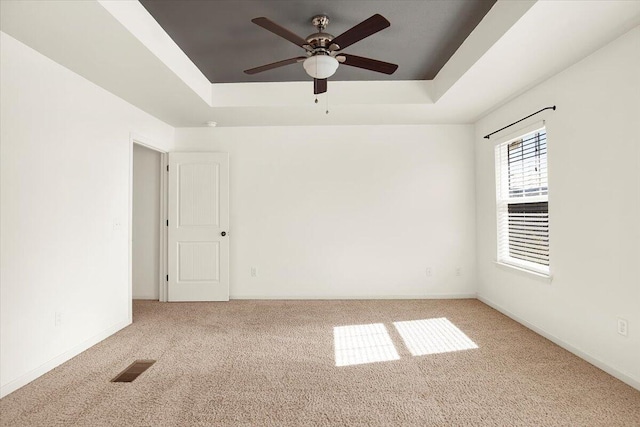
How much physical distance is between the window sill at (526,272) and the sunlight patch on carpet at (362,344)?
1577mm

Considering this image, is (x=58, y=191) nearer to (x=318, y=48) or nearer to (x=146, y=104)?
(x=146, y=104)

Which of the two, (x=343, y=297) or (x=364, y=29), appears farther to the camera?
(x=343, y=297)

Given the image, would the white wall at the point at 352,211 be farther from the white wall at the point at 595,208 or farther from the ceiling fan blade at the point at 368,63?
the ceiling fan blade at the point at 368,63

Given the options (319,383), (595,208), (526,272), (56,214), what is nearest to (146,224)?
(56,214)

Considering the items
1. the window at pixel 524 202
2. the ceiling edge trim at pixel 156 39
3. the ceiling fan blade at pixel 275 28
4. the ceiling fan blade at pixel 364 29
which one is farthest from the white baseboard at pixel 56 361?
the window at pixel 524 202

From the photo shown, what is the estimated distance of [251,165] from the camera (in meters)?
4.98

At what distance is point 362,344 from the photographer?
3.18 metres

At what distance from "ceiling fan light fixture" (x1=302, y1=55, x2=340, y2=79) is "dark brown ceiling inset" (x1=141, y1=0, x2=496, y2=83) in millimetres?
343

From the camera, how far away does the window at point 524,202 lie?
3457 millimetres

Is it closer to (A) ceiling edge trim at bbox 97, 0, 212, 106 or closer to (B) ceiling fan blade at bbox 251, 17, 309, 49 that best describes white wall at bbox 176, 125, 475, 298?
(A) ceiling edge trim at bbox 97, 0, 212, 106

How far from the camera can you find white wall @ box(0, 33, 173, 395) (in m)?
2.42

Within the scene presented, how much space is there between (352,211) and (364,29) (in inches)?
115

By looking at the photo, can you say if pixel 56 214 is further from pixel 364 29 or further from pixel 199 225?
pixel 364 29

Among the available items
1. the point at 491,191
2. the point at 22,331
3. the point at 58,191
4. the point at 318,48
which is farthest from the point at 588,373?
the point at 58,191
